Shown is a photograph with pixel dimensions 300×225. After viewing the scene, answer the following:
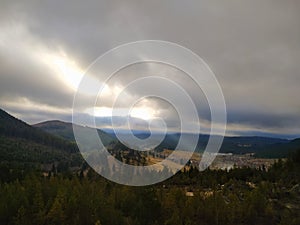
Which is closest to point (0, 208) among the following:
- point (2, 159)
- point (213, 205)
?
point (213, 205)

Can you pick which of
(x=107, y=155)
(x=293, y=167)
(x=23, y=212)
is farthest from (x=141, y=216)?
(x=107, y=155)

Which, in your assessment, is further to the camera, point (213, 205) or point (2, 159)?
point (2, 159)

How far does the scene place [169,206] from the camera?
44.6m

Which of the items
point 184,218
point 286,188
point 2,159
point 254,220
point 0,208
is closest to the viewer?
point 0,208

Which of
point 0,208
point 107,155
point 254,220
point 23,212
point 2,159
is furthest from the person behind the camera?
point 107,155

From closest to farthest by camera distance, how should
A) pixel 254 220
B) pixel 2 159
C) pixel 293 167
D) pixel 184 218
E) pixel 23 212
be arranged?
1. pixel 23 212
2. pixel 184 218
3. pixel 254 220
4. pixel 293 167
5. pixel 2 159

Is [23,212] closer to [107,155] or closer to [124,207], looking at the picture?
[124,207]

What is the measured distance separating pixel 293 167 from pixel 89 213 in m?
75.2

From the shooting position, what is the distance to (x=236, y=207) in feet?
157

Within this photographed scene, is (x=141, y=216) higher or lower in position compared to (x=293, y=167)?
lower

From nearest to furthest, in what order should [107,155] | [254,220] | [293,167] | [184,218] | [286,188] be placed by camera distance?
[184,218] < [254,220] < [286,188] < [293,167] < [107,155]

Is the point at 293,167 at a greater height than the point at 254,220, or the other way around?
the point at 293,167

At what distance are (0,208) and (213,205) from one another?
30.0m

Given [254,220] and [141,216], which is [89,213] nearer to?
[141,216]
